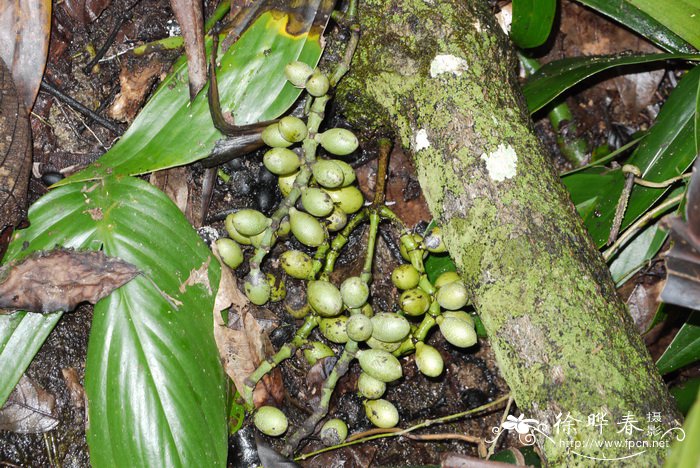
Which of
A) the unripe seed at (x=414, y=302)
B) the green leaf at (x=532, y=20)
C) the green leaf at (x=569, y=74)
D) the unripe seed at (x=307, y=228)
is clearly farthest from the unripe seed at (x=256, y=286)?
the green leaf at (x=532, y=20)

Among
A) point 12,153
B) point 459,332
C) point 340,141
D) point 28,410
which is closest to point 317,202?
point 340,141

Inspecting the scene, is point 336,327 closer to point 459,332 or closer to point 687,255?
point 459,332

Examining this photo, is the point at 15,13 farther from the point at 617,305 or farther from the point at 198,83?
the point at 617,305

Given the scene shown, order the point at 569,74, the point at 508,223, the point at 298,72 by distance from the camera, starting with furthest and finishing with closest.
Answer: the point at 569,74, the point at 298,72, the point at 508,223

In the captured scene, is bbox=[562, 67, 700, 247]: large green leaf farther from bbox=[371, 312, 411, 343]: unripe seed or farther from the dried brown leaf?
the dried brown leaf

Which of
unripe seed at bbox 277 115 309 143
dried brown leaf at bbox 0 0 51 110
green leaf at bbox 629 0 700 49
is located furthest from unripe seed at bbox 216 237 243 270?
green leaf at bbox 629 0 700 49

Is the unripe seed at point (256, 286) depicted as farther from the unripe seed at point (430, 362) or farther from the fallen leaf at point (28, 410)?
the fallen leaf at point (28, 410)
